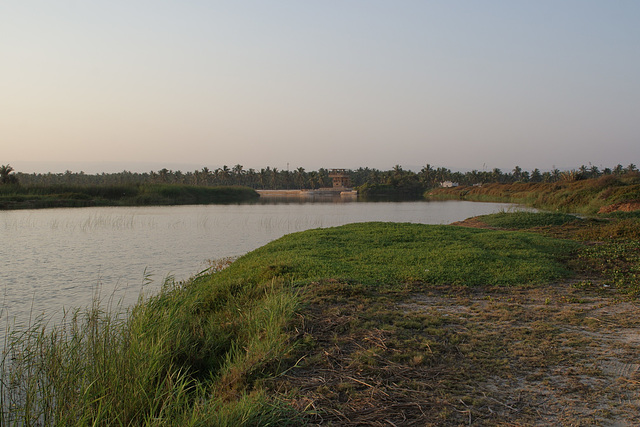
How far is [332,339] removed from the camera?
5277 millimetres

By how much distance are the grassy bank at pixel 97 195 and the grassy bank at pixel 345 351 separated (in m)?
46.0

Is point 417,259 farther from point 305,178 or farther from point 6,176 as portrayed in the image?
point 305,178

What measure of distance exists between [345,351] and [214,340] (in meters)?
1.97

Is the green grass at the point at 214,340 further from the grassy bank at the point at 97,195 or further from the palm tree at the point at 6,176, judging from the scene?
the palm tree at the point at 6,176

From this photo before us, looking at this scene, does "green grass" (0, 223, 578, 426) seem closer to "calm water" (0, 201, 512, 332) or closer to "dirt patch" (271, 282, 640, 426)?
"dirt patch" (271, 282, 640, 426)

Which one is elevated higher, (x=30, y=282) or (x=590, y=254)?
(x=590, y=254)

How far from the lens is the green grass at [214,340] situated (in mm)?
3898

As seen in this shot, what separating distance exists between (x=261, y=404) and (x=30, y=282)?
11.8 m

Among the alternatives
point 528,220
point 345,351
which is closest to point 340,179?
point 528,220

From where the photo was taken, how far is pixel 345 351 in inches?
196

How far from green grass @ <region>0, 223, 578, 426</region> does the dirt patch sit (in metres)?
0.38

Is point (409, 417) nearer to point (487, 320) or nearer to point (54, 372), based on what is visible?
point (487, 320)

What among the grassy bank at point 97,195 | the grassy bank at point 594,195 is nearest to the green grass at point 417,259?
the grassy bank at point 594,195

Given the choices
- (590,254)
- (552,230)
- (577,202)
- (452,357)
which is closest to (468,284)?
(452,357)
